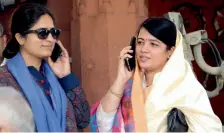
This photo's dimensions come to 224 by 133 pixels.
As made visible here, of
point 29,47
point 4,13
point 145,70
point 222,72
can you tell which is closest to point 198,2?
point 222,72

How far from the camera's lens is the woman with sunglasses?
9.13ft

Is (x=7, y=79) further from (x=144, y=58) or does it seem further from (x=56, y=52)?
(x=144, y=58)

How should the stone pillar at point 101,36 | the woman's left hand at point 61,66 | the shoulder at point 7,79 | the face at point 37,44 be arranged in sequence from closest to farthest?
the shoulder at point 7,79 → the face at point 37,44 → the woman's left hand at point 61,66 → the stone pillar at point 101,36

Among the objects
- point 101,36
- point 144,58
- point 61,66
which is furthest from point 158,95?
point 101,36

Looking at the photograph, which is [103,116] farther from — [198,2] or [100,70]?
[198,2]

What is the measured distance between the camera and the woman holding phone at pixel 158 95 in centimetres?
301

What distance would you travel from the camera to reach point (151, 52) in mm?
3037

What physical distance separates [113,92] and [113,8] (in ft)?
6.34

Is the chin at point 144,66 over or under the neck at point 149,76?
over

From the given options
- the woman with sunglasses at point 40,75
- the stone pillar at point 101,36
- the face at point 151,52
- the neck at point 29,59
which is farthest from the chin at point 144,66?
the stone pillar at point 101,36

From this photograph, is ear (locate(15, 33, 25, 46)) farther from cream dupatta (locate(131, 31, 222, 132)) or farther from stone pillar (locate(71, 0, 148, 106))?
stone pillar (locate(71, 0, 148, 106))

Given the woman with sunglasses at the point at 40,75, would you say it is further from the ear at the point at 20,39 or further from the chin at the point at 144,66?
the chin at the point at 144,66

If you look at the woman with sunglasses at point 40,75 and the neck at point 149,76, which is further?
the neck at point 149,76

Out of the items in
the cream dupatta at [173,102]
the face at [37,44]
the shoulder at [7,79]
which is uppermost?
the face at [37,44]
